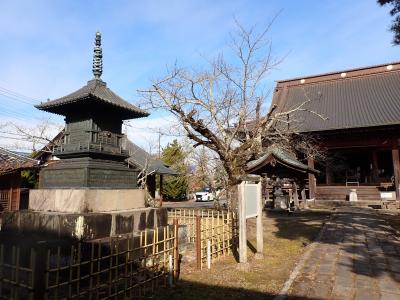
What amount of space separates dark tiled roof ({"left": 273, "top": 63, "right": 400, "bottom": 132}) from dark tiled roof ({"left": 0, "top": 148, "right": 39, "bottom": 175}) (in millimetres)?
16153

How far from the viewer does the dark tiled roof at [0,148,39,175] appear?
Answer: 17.3 m

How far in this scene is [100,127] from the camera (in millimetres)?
9531

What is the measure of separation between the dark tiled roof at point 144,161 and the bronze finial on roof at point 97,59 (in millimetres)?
14043

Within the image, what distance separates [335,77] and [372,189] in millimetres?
11323

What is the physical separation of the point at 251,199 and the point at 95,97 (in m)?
4.90

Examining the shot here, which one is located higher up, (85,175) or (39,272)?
(85,175)

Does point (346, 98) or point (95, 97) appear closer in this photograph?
point (95, 97)

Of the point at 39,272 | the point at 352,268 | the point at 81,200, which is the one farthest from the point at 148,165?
the point at 39,272

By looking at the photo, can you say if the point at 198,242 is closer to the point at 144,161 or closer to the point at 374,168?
the point at 374,168

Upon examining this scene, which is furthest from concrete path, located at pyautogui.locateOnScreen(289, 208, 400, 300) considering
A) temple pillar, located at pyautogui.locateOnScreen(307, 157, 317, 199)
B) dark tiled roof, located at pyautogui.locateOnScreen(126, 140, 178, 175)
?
dark tiled roof, located at pyautogui.locateOnScreen(126, 140, 178, 175)

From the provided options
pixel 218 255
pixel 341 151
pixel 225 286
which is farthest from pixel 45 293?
pixel 341 151

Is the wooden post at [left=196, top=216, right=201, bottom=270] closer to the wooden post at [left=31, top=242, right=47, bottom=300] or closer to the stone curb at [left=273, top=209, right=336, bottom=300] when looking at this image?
the stone curb at [left=273, top=209, right=336, bottom=300]

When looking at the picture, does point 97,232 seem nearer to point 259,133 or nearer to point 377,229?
point 259,133

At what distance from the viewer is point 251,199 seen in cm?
821
